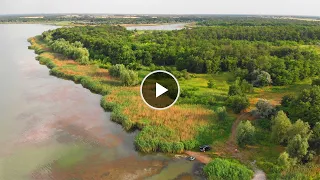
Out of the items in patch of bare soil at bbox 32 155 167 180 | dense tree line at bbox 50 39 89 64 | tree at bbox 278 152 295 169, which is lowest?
patch of bare soil at bbox 32 155 167 180

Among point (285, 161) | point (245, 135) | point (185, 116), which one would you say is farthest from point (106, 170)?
point (285, 161)

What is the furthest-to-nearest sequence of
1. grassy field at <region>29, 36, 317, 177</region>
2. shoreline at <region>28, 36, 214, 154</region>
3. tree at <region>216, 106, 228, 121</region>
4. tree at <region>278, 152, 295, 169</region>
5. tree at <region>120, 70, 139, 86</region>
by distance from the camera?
tree at <region>120, 70, 139, 86</region>
tree at <region>216, 106, 228, 121</region>
shoreline at <region>28, 36, 214, 154</region>
grassy field at <region>29, 36, 317, 177</region>
tree at <region>278, 152, 295, 169</region>

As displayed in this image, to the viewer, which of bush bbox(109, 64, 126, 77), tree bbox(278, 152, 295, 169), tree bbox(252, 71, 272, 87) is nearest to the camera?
tree bbox(278, 152, 295, 169)

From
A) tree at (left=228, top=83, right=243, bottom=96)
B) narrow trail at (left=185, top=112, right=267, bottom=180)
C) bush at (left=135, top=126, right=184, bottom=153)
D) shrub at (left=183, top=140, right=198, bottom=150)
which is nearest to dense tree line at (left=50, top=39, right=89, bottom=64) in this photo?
tree at (left=228, top=83, right=243, bottom=96)

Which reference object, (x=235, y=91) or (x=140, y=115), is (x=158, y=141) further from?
(x=235, y=91)

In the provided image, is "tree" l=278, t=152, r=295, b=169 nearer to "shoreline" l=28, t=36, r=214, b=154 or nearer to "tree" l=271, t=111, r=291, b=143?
"tree" l=271, t=111, r=291, b=143

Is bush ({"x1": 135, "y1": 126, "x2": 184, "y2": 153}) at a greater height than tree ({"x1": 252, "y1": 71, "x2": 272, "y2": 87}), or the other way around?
tree ({"x1": 252, "y1": 71, "x2": 272, "y2": 87})
